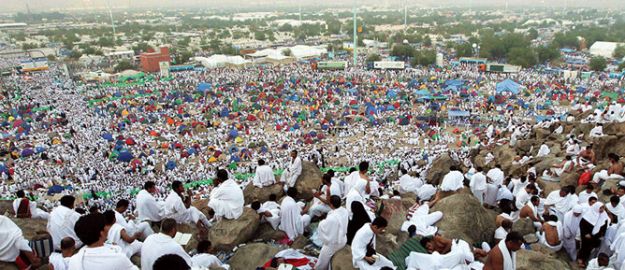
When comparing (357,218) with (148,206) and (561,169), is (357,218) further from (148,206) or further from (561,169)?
(561,169)

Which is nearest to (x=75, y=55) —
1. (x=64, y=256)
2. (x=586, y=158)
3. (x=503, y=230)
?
(x=64, y=256)

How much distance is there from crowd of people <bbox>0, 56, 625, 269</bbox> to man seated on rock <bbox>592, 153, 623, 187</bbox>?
0.09 feet

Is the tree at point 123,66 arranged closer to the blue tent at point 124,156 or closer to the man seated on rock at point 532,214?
the blue tent at point 124,156

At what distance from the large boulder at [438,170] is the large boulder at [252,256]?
6968 mm

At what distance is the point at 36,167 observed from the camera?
16188 millimetres

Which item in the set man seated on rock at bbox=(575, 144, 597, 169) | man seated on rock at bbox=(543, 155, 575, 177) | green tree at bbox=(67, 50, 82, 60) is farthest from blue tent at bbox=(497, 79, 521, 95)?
green tree at bbox=(67, 50, 82, 60)

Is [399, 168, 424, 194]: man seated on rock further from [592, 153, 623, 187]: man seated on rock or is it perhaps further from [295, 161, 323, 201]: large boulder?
Result: [592, 153, 623, 187]: man seated on rock

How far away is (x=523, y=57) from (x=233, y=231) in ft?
144

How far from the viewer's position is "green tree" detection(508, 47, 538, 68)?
136 ft

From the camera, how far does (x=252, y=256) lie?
17.3 ft

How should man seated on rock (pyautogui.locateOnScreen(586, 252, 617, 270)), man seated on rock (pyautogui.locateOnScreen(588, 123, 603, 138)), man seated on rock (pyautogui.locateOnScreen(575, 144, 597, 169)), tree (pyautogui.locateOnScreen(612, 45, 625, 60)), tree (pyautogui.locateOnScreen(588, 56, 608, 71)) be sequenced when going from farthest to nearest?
tree (pyautogui.locateOnScreen(612, 45, 625, 60))
tree (pyautogui.locateOnScreen(588, 56, 608, 71))
man seated on rock (pyautogui.locateOnScreen(588, 123, 603, 138))
man seated on rock (pyautogui.locateOnScreen(575, 144, 597, 169))
man seated on rock (pyautogui.locateOnScreen(586, 252, 617, 270))

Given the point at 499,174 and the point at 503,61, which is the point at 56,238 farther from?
the point at 503,61

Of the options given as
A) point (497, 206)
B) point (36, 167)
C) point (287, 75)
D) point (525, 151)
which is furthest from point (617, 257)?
point (287, 75)

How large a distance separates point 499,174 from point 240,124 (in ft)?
53.4
